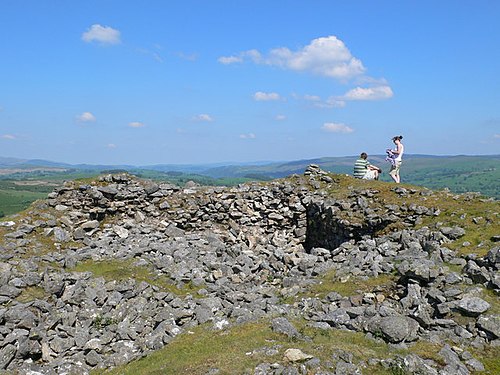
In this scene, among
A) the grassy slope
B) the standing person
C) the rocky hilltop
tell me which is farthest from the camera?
the standing person

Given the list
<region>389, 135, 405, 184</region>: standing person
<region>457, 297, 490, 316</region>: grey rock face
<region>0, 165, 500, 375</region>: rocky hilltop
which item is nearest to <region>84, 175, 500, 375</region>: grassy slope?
<region>0, 165, 500, 375</region>: rocky hilltop

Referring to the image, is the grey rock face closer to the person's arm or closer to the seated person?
the person's arm

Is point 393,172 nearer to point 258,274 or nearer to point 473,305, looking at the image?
point 258,274

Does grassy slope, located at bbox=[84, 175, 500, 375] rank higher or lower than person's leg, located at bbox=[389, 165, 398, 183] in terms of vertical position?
lower

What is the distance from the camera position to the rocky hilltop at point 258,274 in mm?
10922

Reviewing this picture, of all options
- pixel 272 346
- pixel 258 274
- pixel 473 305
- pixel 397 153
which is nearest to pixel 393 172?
pixel 397 153

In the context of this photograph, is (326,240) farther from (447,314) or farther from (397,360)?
(397,360)

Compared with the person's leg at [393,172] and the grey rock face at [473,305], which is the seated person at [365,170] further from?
the grey rock face at [473,305]

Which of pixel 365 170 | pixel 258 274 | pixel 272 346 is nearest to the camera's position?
pixel 272 346

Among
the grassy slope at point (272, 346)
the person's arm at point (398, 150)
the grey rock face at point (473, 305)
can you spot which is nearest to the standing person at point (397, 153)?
the person's arm at point (398, 150)

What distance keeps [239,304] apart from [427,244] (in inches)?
346

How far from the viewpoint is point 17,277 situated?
1519 centimetres

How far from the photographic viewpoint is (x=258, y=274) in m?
18.9

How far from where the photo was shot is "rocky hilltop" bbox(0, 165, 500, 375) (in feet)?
35.8
